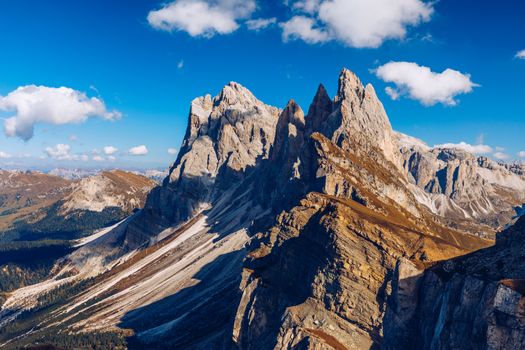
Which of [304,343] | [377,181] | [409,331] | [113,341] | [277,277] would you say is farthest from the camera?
[377,181]

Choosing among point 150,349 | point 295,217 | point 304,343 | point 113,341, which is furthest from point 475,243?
point 113,341

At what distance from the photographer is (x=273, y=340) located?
350ft

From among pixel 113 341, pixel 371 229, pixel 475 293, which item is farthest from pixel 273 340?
pixel 113 341

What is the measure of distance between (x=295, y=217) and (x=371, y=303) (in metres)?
40.3

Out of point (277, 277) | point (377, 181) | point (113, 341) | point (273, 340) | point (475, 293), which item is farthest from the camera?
point (377, 181)

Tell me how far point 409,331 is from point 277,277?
50.6 m

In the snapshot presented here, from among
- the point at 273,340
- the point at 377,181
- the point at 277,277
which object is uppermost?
the point at 377,181

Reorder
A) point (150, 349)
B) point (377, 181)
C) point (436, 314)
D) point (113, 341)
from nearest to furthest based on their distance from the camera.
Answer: point (436, 314) → point (150, 349) → point (113, 341) → point (377, 181)

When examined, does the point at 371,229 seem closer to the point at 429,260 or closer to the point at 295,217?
the point at 429,260

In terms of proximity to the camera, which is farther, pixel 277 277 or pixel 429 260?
pixel 277 277

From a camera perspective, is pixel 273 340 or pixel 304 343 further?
pixel 273 340

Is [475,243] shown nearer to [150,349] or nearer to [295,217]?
[295,217]

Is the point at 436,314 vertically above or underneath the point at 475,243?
underneath

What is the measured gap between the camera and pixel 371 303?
3917 inches
